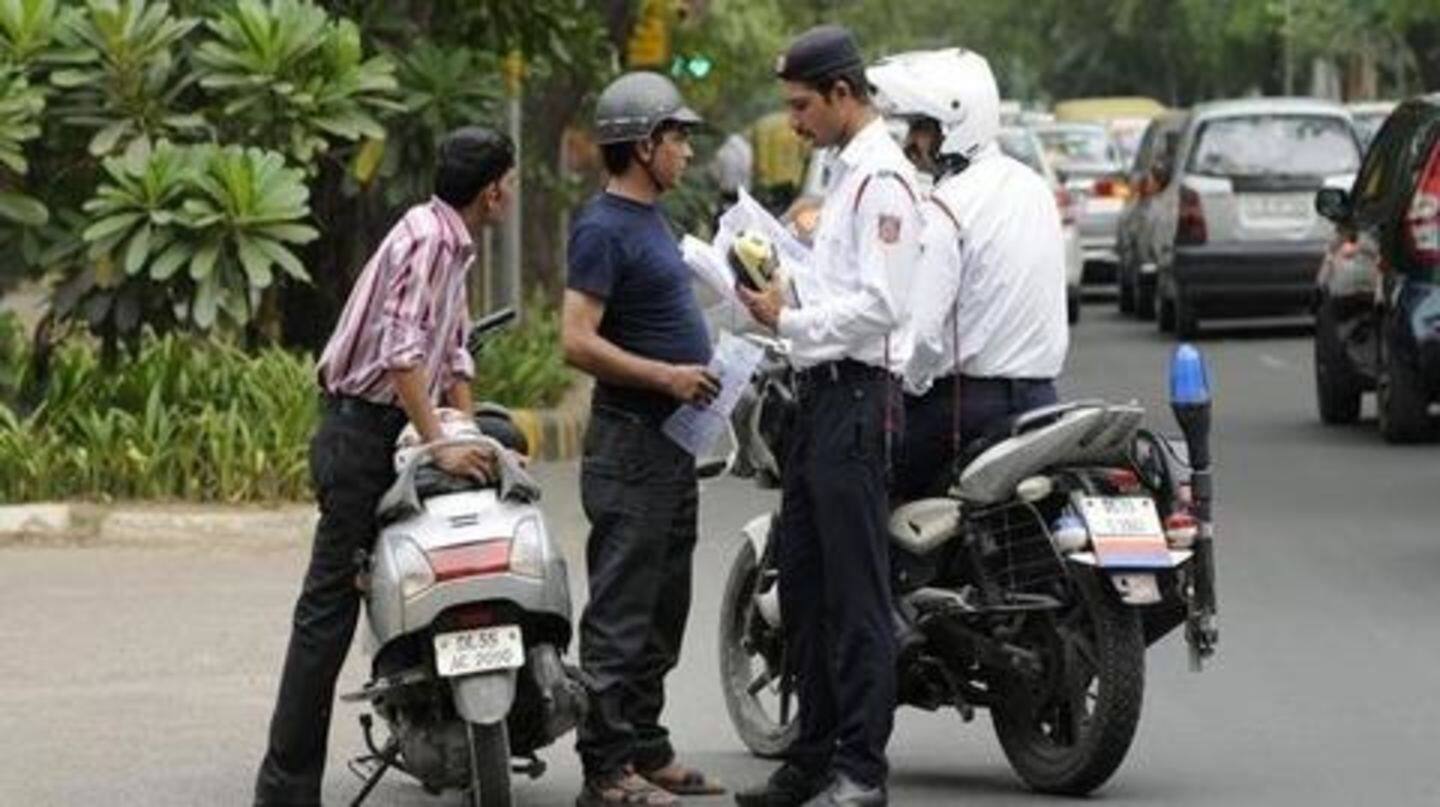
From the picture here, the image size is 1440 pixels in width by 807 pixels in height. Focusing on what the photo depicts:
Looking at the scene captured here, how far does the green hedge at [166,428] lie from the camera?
16359mm

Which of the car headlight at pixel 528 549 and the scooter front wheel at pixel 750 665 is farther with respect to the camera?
the scooter front wheel at pixel 750 665

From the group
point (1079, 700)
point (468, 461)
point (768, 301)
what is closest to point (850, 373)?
point (768, 301)

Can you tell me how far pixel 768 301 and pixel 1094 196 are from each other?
27904 millimetres

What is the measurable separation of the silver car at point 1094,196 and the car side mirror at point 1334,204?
14.4 m

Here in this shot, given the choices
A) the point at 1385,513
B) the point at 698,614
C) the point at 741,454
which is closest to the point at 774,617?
the point at 741,454

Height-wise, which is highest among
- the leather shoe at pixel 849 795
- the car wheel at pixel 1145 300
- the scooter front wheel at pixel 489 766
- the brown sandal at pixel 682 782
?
the scooter front wheel at pixel 489 766

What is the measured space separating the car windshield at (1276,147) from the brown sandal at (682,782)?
1878cm

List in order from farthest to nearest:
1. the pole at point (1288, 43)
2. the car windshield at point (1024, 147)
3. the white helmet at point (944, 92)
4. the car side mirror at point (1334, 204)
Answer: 1. the pole at point (1288, 43)
2. the car windshield at point (1024, 147)
3. the car side mirror at point (1334, 204)
4. the white helmet at point (944, 92)

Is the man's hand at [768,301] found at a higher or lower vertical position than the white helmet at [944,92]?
lower

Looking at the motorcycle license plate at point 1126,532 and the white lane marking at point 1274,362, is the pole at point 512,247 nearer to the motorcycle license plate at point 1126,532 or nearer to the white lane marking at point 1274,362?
the white lane marking at point 1274,362

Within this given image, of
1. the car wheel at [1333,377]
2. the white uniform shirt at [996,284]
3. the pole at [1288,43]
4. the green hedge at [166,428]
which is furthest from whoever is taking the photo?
the pole at [1288,43]

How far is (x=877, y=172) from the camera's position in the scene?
9.35 m

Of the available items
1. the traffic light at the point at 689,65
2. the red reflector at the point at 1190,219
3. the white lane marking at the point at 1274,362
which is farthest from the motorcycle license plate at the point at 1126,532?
the traffic light at the point at 689,65

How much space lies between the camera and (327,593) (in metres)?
9.55
